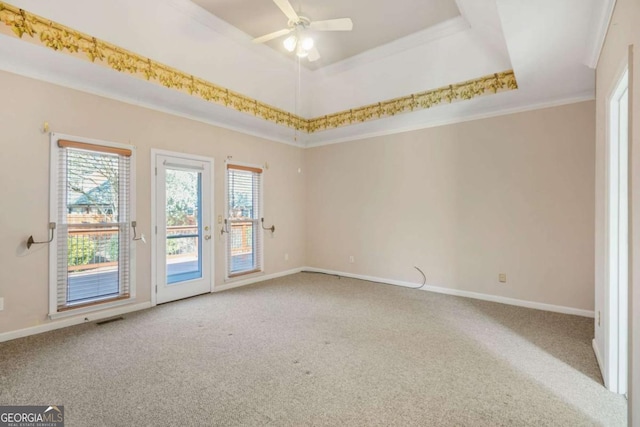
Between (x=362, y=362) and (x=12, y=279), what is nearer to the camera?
(x=362, y=362)

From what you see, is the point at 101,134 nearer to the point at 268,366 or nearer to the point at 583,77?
the point at 268,366

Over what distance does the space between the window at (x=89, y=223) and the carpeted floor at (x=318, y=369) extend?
1.49 feet

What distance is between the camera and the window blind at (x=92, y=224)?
331 cm

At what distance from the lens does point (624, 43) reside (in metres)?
1.78

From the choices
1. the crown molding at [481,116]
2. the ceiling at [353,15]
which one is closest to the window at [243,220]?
the crown molding at [481,116]

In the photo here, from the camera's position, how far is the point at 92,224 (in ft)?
11.5

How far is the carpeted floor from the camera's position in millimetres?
1876

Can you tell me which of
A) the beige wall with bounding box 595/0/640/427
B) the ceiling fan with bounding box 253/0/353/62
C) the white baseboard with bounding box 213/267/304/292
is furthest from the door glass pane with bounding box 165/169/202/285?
the beige wall with bounding box 595/0/640/427

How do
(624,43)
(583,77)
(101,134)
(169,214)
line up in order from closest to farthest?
(624,43) < (583,77) < (101,134) < (169,214)

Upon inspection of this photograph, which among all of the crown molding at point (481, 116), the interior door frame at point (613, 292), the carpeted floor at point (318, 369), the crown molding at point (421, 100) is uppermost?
the crown molding at point (421, 100)

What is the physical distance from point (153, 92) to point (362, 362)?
13.0ft

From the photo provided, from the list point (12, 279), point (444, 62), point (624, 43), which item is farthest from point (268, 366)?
point (444, 62)

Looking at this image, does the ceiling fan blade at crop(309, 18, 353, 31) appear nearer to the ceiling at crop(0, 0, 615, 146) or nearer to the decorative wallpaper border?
the ceiling at crop(0, 0, 615, 146)

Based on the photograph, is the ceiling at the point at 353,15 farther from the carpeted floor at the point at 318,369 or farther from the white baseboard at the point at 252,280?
the white baseboard at the point at 252,280
